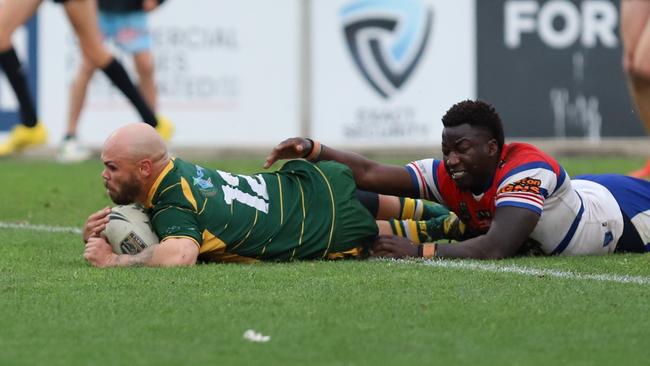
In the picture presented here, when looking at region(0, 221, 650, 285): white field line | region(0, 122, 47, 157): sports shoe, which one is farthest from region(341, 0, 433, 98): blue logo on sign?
region(0, 221, 650, 285): white field line

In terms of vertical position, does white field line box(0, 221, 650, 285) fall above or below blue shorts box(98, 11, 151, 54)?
below

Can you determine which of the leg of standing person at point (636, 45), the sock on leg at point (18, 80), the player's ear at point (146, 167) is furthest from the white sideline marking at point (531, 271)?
the sock on leg at point (18, 80)

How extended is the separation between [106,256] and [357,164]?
136 centimetres

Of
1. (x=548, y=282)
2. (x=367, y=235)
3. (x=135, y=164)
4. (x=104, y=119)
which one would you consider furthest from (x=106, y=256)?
(x=104, y=119)

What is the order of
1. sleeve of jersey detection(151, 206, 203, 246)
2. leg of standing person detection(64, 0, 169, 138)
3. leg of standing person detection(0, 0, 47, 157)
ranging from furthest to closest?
leg of standing person detection(64, 0, 169, 138) → leg of standing person detection(0, 0, 47, 157) → sleeve of jersey detection(151, 206, 203, 246)

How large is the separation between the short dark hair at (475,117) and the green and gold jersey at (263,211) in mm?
562

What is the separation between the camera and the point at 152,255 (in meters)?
6.02

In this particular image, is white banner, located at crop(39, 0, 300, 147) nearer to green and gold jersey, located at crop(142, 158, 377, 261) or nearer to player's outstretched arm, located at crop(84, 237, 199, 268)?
green and gold jersey, located at crop(142, 158, 377, 261)

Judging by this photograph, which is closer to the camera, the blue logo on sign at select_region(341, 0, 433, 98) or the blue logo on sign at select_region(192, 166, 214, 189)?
the blue logo on sign at select_region(192, 166, 214, 189)

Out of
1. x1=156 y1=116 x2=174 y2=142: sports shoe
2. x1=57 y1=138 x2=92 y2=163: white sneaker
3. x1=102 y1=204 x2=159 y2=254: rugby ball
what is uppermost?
x1=102 y1=204 x2=159 y2=254: rugby ball

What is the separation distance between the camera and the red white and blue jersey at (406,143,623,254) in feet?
20.8

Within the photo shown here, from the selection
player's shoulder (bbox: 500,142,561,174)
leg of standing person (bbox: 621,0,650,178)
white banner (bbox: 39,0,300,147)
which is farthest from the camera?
white banner (bbox: 39,0,300,147)

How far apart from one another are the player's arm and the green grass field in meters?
0.10

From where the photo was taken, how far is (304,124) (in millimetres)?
15875
